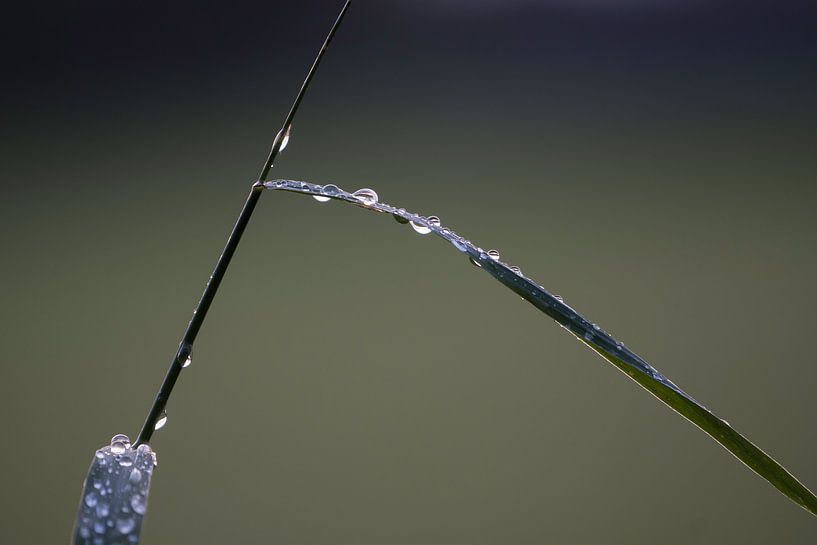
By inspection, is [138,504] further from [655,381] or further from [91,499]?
[655,381]

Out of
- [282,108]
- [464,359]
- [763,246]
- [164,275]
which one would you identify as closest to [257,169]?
[282,108]

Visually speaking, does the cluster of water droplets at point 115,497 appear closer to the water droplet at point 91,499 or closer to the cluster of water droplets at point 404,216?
the water droplet at point 91,499

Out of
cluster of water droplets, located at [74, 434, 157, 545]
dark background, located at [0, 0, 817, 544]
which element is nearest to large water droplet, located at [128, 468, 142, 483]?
cluster of water droplets, located at [74, 434, 157, 545]

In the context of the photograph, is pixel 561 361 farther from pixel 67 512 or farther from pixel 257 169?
pixel 67 512

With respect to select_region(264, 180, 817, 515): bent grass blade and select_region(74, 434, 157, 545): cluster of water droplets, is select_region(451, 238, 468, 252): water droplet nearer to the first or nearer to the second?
select_region(264, 180, 817, 515): bent grass blade

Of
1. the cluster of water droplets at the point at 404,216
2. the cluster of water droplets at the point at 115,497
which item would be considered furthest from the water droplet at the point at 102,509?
the cluster of water droplets at the point at 404,216

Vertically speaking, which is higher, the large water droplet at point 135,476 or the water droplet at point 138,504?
the large water droplet at point 135,476
